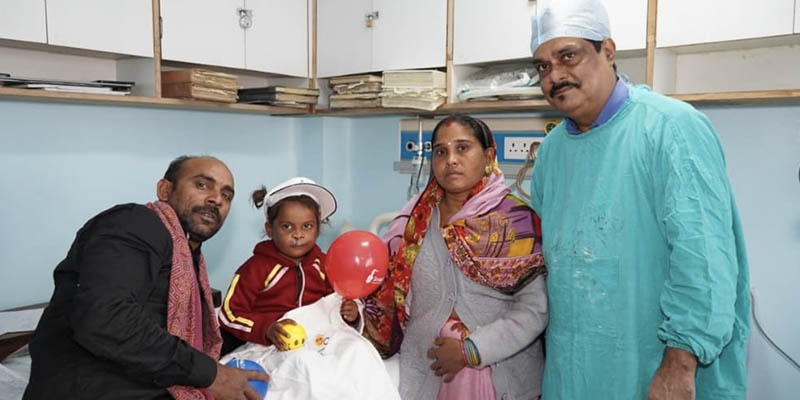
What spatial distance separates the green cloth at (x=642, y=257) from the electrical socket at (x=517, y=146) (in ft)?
3.63

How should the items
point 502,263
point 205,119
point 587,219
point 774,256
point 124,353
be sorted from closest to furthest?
1. point 124,353
2. point 587,219
3. point 502,263
4. point 774,256
5. point 205,119

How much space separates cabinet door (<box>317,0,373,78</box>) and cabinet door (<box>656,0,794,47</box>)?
1306 millimetres

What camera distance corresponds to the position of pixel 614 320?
157 centimetres

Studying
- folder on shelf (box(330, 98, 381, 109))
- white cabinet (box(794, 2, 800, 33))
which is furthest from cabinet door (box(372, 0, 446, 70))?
white cabinet (box(794, 2, 800, 33))

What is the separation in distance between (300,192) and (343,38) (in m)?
1.20

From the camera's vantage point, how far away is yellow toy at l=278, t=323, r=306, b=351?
182 centimetres

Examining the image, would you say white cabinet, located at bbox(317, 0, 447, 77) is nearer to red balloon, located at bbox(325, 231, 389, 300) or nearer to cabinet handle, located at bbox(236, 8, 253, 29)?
cabinet handle, located at bbox(236, 8, 253, 29)

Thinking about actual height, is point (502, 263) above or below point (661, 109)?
below

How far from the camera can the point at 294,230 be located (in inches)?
81.3

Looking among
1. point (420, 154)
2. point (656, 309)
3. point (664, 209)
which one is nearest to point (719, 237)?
point (664, 209)

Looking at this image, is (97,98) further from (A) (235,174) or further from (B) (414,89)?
(B) (414,89)

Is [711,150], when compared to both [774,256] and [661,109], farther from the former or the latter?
[774,256]

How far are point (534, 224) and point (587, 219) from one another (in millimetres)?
286

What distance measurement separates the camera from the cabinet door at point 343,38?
299cm
